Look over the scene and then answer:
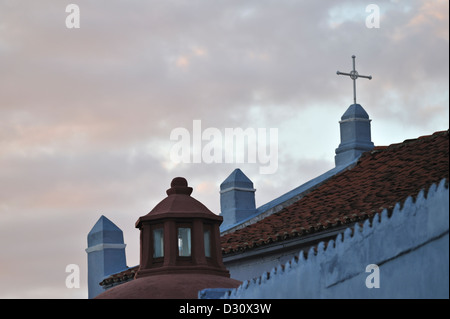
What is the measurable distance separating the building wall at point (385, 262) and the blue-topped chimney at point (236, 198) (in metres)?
9.78

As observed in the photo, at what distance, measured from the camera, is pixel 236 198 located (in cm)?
2608

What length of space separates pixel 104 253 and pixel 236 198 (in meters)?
3.88

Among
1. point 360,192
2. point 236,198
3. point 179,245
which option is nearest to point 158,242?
point 179,245

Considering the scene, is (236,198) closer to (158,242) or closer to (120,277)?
(120,277)

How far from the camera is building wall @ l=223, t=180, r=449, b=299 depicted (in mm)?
13836

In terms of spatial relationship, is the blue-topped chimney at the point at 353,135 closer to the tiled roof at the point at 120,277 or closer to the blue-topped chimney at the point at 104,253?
the tiled roof at the point at 120,277

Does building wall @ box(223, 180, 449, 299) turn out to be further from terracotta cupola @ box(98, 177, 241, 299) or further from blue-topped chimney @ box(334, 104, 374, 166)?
blue-topped chimney @ box(334, 104, 374, 166)

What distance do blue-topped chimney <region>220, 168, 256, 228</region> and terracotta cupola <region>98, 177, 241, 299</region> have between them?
6260 millimetres

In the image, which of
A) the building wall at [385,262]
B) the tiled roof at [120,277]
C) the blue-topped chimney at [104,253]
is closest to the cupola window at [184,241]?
the building wall at [385,262]

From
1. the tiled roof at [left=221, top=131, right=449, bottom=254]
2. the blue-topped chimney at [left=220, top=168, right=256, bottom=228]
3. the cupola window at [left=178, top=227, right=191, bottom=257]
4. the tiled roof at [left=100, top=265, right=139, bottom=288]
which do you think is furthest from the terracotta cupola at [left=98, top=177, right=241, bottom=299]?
the blue-topped chimney at [left=220, top=168, right=256, bottom=228]

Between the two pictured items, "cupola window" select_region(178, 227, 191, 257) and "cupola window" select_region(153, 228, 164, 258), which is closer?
"cupola window" select_region(178, 227, 191, 257)
